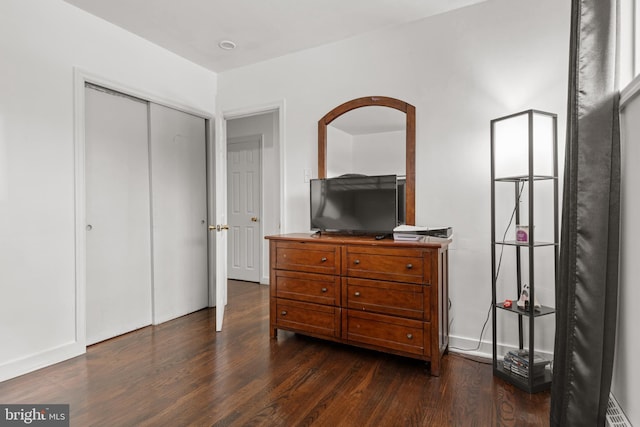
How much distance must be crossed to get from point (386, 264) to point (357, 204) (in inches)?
23.1

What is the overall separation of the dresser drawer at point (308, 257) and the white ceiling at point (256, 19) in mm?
1741

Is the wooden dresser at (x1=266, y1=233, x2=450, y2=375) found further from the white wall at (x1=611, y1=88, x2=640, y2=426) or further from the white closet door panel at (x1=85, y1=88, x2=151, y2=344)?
the white closet door panel at (x1=85, y1=88, x2=151, y2=344)

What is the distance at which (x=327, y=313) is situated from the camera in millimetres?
2562

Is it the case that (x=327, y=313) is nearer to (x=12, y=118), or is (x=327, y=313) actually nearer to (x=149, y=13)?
(x=12, y=118)

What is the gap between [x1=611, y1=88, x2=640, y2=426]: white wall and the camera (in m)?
1.34

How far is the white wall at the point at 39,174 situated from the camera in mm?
2195

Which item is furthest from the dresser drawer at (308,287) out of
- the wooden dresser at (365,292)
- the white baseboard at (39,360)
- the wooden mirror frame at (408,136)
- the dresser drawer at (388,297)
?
the white baseboard at (39,360)

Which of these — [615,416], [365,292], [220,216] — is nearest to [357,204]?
[365,292]

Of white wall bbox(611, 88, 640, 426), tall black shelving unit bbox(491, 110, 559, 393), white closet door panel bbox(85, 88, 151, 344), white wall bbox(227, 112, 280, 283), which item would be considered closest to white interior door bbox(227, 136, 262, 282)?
white wall bbox(227, 112, 280, 283)

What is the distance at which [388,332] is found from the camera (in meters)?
2.32

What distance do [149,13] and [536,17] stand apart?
2.73m

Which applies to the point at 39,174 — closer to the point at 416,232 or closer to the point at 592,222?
the point at 416,232

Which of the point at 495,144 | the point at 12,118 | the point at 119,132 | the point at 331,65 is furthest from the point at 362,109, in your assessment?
the point at 12,118

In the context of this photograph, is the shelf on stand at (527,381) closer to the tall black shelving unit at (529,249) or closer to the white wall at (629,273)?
the tall black shelving unit at (529,249)
